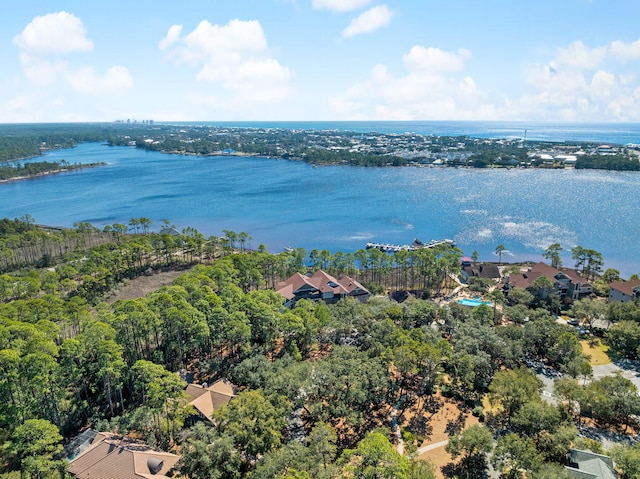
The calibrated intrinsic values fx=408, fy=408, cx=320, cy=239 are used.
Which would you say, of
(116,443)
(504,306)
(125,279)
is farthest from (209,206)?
(116,443)

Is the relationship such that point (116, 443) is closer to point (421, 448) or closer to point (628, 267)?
point (421, 448)

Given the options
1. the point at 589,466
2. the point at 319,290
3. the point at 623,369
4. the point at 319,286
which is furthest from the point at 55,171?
the point at 589,466

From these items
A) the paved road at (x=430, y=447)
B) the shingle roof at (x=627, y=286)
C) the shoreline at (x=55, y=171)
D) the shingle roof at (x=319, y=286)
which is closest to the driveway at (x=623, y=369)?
the shingle roof at (x=627, y=286)

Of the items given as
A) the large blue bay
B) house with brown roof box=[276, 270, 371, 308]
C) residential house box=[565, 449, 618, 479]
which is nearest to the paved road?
residential house box=[565, 449, 618, 479]

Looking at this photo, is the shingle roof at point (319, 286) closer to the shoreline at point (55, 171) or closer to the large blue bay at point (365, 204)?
the large blue bay at point (365, 204)

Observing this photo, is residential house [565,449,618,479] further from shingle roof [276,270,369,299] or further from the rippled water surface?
the rippled water surface

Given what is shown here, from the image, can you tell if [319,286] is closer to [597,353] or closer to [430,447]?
[430,447]
